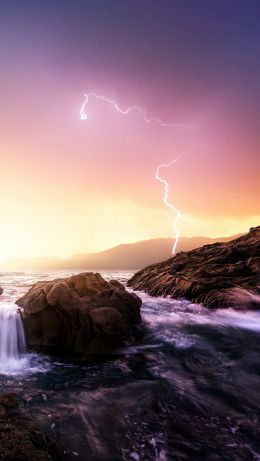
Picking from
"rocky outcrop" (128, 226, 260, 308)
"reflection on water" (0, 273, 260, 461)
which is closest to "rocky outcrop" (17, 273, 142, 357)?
"reflection on water" (0, 273, 260, 461)

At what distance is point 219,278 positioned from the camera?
22.8 metres

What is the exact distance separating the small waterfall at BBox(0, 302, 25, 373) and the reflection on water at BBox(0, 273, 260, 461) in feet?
1.98

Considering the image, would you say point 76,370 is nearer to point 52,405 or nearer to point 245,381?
point 52,405

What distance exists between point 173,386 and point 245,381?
2.35 m

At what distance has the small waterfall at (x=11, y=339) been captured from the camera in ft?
35.7

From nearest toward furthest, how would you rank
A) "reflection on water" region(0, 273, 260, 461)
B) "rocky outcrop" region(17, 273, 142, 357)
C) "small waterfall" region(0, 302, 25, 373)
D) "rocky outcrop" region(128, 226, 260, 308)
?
"reflection on water" region(0, 273, 260, 461) → "small waterfall" region(0, 302, 25, 373) → "rocky outcrop" region(17, 273, 142, 357) → "rocky outcrop" region(128, 226, 260, 308)

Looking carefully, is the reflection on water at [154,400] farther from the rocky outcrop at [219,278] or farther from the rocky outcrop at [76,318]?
the rocky outcrop at [219,278]

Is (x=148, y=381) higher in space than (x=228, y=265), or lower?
lower

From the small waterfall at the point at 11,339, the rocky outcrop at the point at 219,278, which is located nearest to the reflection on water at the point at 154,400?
the small waterfall at the point at 11,339

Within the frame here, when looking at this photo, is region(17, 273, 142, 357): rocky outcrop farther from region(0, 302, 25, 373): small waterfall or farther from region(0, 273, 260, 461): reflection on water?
region(0, 273, 260, 461): reflection on water

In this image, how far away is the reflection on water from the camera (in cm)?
599

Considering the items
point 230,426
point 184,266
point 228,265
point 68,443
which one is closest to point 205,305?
point 228,265

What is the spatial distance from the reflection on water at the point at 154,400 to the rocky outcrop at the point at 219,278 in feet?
23.4

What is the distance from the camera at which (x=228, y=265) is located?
25422mm
